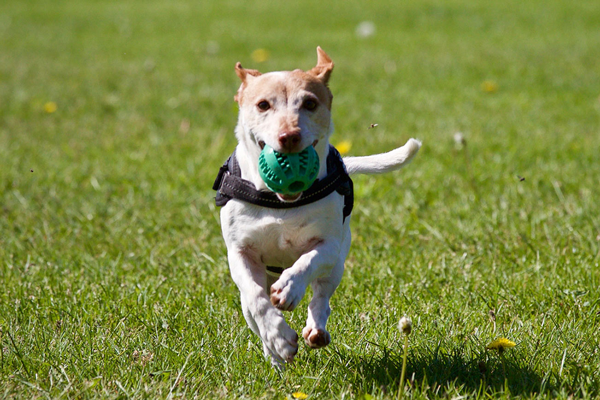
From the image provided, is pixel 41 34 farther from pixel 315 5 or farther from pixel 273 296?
pixel 273 296

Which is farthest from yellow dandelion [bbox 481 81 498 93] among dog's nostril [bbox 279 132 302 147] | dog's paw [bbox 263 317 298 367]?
dog's paw [bbox 263 317 298 367]

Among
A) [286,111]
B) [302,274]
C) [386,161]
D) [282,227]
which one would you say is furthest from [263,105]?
[386,161]

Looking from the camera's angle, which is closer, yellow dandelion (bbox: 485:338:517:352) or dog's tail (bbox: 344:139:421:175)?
yellow dandelion (bbox: 485:338:517:352)

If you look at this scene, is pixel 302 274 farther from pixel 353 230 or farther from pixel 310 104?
pixel 353 230

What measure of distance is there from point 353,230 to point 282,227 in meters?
1.86

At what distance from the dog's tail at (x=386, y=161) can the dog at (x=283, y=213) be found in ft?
1.05

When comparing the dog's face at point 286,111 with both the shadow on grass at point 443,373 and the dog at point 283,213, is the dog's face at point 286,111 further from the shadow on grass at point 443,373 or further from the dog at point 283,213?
the shadow on grass at point 443,373

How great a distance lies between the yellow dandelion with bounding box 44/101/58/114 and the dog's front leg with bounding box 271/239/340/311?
5492 mm

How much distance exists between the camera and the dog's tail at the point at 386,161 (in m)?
3.12

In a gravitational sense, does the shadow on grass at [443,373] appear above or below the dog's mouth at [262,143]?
below

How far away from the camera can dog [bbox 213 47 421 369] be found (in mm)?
2570

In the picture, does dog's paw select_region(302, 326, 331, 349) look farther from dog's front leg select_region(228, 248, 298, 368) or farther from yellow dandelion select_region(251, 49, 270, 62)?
yellow dandelion select_region(251, 49, 270, 62)

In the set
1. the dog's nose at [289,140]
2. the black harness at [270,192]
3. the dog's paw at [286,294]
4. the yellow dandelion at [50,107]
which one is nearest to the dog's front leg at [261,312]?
the dog's paw at [286,294]

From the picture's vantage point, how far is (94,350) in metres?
2.94
